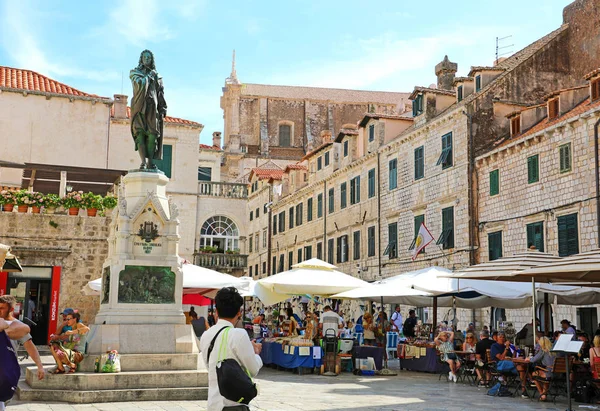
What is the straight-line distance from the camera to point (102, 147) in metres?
30.8

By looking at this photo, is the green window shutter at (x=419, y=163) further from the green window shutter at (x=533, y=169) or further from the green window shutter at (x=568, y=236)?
the green window shutter at (x=568, y=236)

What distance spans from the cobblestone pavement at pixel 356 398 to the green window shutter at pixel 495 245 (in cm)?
959

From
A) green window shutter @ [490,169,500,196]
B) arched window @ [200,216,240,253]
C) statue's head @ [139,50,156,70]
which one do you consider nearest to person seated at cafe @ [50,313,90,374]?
statue's head @ [139,50,156,70]

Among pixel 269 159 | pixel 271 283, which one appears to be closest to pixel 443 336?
pixel 271 283

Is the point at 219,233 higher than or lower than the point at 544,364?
higher

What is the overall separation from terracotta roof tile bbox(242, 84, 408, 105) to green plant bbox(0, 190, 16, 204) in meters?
44.2

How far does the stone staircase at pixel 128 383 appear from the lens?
33.2 ft

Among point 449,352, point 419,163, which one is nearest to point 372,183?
point 419,163

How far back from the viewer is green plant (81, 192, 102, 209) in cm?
2267

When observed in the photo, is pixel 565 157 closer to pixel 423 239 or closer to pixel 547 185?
pixel 547 185

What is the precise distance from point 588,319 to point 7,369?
18.6 m

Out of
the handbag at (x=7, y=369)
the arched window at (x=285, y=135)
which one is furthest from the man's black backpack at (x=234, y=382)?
the arched window at (x=285, y=135)

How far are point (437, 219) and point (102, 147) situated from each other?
566 inches

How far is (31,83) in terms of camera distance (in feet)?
101
